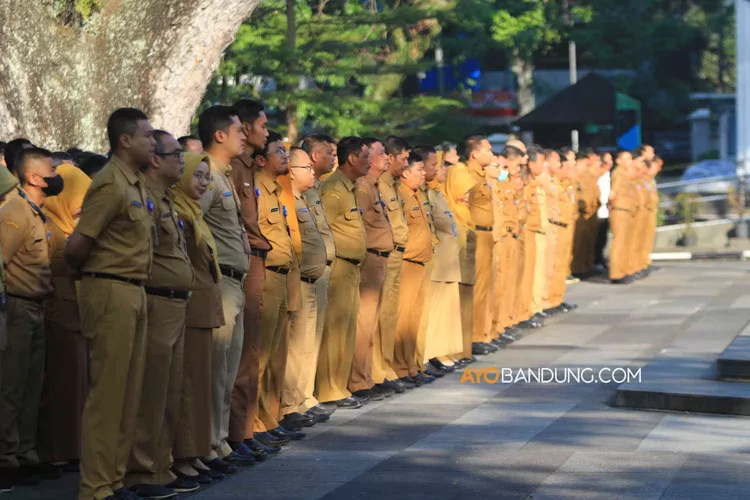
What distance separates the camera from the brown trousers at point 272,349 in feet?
32.1

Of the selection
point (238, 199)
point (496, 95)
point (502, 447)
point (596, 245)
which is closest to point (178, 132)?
point (238, 199)

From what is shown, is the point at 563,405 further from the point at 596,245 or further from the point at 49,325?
the point at 596,245

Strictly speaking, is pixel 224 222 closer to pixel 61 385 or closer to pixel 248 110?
pixel 248 110

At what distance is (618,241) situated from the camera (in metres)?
22.2

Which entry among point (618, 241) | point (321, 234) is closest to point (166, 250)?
point (321, 234)

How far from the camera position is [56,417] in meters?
9.18

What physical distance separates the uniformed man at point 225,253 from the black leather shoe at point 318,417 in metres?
1.61

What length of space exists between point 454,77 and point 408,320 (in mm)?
24910

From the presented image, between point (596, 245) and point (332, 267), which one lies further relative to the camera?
point (596, 245)

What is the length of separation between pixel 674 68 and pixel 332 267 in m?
41.2

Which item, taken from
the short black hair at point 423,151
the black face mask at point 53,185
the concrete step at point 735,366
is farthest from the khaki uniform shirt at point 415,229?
the black face mask at point 53,185

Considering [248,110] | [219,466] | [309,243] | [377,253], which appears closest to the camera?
[219,466]

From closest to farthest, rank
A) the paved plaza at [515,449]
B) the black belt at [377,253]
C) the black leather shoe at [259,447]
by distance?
1. the paved plaza at [515,449]
2. the black leather shoe at [259,447]
3. the black belt at [377,253]

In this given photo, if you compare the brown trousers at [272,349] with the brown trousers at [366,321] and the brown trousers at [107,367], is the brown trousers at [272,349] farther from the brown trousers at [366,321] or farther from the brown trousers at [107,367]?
the brown trousers at [107,367]
